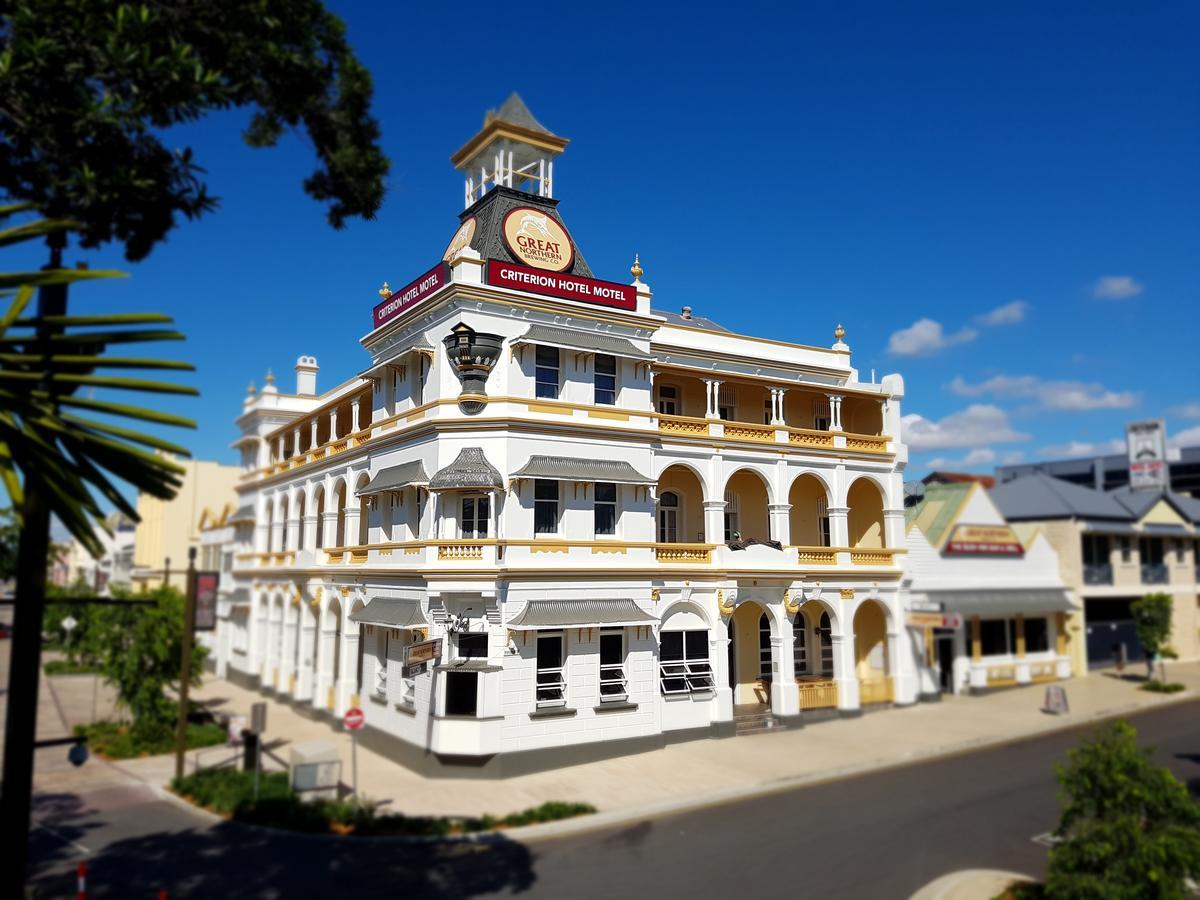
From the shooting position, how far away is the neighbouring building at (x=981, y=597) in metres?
33.9

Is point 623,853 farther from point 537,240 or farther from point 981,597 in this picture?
point 981,597

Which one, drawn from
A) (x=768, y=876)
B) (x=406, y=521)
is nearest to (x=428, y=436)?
(x=406, y=521)

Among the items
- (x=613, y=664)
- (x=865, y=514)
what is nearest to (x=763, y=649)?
(x=865, y=514)

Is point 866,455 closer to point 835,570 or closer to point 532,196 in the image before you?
point 835,570

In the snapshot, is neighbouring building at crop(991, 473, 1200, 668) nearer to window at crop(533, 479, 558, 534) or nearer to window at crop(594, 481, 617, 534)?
window at crop(594, 481, 617, 534)

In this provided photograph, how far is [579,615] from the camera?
75.8ft

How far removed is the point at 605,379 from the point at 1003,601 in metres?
21.4

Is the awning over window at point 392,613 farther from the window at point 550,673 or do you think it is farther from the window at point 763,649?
the window at point 763,649

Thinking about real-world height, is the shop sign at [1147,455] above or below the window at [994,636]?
above

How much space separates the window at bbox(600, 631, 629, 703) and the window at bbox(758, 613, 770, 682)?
776 centimetres

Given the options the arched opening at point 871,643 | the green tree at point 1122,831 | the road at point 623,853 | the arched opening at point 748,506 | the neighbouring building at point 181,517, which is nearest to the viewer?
the green tree at point 1122,831

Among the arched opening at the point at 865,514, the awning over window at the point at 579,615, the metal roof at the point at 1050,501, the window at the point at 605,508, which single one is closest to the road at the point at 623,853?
the awning over window at the point at 579,615

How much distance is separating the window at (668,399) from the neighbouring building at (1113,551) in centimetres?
2051

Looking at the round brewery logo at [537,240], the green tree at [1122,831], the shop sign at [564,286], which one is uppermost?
the round brewery logo at [537,240]
